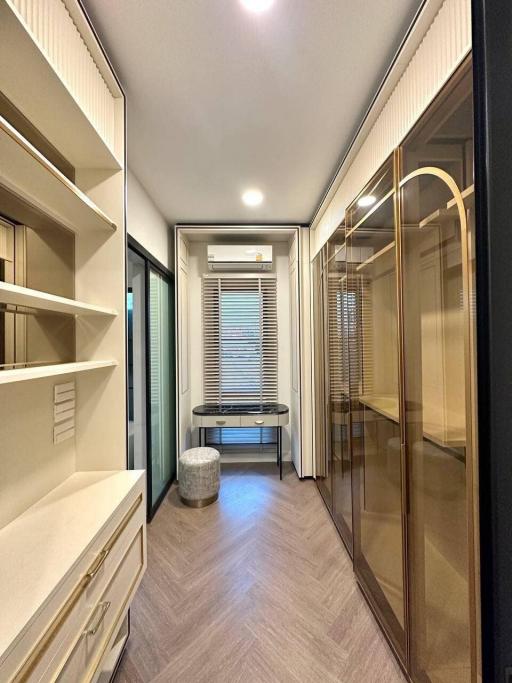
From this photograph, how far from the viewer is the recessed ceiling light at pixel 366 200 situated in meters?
1.75

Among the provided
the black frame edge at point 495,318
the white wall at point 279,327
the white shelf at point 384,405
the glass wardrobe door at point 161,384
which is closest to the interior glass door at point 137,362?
the glass wardrobe door at point 161,384

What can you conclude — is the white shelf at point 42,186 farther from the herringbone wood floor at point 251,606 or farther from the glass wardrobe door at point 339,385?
the herringbone wood floor at point 251,606

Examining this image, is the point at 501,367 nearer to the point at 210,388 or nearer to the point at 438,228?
the point at 438,228

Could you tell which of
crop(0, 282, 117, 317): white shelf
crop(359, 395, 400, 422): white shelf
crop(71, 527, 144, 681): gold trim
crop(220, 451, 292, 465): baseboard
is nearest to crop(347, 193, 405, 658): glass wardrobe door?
crop(359, 395, 400, 422): white shelf

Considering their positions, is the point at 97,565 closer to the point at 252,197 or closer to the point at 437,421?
the point at 437,421

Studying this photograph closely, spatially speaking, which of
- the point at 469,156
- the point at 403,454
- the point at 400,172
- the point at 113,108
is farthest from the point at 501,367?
the point at 113,108

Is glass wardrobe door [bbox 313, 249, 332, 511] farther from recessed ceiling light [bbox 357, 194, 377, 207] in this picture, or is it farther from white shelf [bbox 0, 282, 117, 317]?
white shelf [bbox 0, 282, 117, 317]

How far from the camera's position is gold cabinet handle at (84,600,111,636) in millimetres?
1028

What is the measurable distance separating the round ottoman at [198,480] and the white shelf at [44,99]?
2.40 meters

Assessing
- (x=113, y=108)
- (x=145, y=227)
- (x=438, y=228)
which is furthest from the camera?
(x=145, y=227)

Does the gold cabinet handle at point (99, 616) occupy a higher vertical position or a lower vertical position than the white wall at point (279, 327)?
lower

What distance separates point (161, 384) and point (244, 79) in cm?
245

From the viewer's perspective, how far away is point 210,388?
395 cm

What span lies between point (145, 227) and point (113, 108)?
3.82ft
